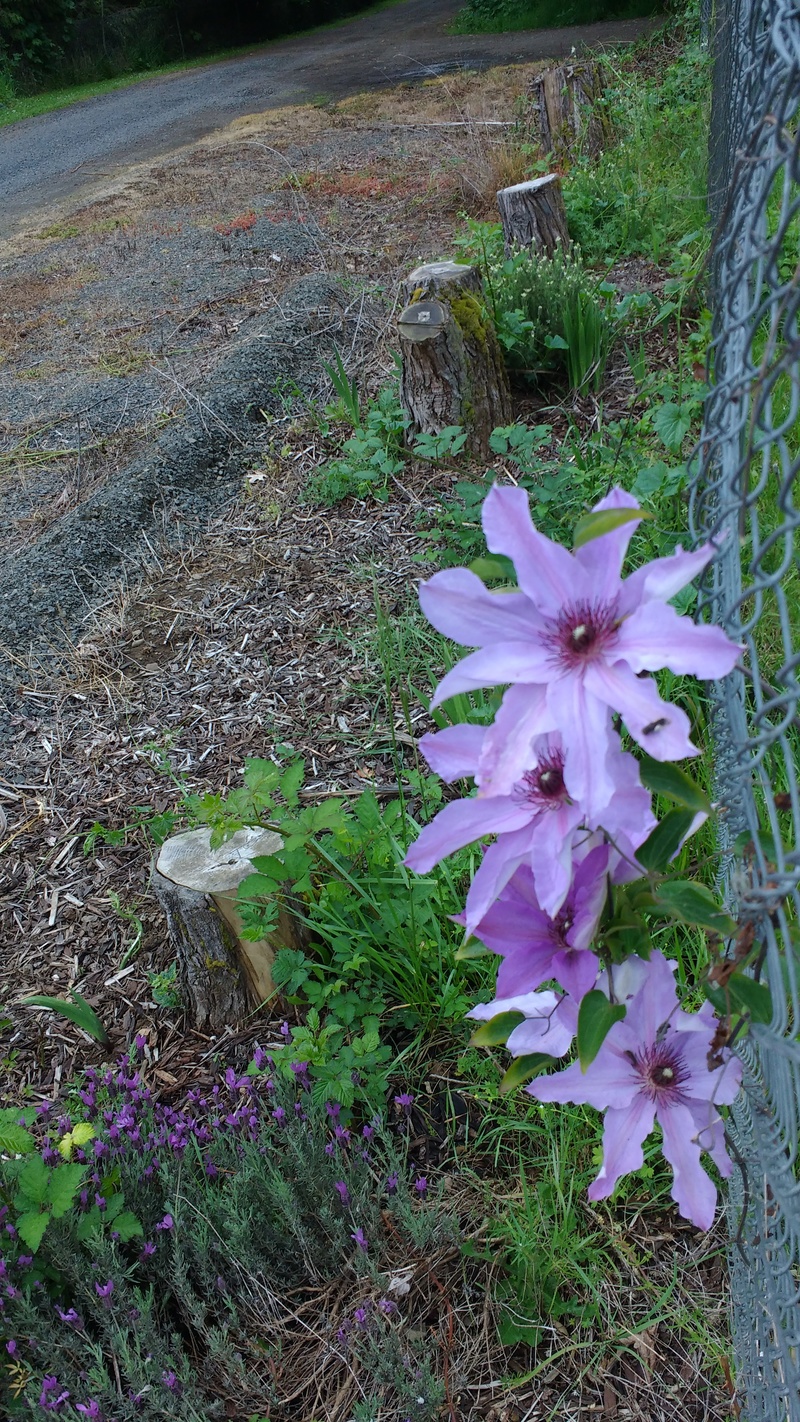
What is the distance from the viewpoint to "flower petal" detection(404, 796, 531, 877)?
0.73 m

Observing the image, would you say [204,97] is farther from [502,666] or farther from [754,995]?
[754,995]

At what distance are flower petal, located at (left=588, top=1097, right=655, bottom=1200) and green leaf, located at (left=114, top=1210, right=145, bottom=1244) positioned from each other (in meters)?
0.99

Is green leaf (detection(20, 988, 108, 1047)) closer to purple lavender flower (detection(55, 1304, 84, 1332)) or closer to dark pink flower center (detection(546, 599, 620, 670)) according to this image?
purple lavender flower (detection(55, 1304, 84, 1332))

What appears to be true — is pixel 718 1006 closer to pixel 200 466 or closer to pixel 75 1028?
pixel 75 1028

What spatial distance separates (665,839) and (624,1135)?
39cm

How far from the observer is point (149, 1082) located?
207 centimetres

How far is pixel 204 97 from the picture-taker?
1326cm

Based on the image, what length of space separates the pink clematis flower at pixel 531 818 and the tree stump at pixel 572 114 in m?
6.52

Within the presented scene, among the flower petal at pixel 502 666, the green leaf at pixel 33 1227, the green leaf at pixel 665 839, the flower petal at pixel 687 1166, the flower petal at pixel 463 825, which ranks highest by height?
the flower petal at pixel 502 666

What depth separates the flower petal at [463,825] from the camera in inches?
28.9

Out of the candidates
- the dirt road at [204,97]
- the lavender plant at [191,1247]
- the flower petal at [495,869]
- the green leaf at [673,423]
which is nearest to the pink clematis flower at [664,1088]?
the flower petal at [495,869]

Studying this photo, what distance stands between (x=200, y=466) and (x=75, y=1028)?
102 inches

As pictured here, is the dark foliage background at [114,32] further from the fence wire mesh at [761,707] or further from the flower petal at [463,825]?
the flower petal at [463,825]

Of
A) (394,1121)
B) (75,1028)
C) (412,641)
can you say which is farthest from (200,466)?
(394,1121)
